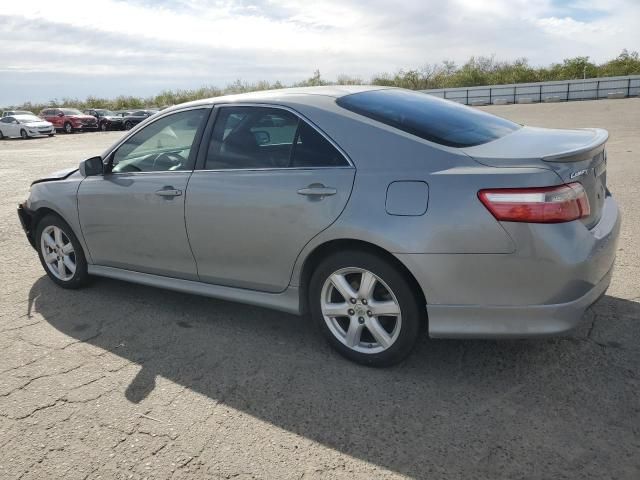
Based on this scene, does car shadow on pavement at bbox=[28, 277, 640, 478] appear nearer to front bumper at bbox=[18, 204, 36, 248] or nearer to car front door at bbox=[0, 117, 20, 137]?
front bumper at bbox=[18, 204, 36, 248]

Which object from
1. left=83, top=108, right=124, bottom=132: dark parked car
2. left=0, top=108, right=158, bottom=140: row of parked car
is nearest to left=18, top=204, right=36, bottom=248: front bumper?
left=0, top=108, right=158, bottom=140: row of parked car

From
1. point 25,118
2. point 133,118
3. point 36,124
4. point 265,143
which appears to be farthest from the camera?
point 133,118

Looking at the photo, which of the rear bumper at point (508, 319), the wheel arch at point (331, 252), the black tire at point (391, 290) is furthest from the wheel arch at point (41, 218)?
the rear bumper at point (508, 319)

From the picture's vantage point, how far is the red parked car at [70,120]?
33.8m

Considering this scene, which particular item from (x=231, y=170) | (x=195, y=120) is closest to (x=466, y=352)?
(x=231, y=170)

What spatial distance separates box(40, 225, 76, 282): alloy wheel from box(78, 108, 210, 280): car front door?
0.36 m

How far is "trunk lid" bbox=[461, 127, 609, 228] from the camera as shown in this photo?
9.08 ft

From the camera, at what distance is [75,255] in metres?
4.74

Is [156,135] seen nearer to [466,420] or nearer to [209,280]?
[209,280]

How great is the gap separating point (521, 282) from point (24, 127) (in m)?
32.6

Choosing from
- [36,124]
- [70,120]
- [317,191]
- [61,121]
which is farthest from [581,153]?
[61,121]

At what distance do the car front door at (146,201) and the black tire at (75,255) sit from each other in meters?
0.20

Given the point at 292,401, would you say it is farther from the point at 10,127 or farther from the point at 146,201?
the point at 10,127

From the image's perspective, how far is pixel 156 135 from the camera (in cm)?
426
